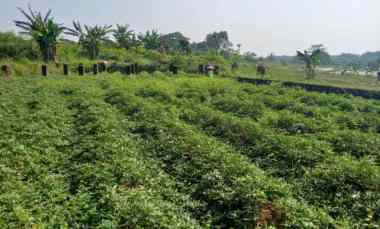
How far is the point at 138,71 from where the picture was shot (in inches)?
1117

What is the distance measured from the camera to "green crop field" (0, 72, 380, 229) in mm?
4613

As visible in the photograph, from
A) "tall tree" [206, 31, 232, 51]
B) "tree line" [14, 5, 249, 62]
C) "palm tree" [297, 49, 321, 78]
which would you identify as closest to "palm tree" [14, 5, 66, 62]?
"tree line" [14, 5, 249, 62]

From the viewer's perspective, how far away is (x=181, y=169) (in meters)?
6.54

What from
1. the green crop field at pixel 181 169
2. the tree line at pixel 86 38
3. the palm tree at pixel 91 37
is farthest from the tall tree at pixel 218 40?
the green crop field at pixel 181 169

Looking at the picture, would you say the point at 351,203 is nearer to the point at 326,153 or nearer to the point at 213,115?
the point at 326,153

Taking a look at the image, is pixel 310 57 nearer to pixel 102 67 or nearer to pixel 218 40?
pixel 102 67

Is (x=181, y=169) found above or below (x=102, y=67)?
below

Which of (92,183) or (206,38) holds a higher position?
(206,38)

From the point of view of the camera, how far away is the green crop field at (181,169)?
4.61m

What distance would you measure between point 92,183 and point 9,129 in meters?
3.93

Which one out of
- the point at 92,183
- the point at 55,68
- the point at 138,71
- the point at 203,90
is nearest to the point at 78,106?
the point at 203,90

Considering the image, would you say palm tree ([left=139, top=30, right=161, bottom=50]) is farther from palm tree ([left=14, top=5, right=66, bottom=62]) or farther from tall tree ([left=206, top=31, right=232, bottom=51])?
tall tree ([left=206, top=31, right=232, bottom=51])

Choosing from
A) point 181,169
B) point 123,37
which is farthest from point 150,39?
point 181,169

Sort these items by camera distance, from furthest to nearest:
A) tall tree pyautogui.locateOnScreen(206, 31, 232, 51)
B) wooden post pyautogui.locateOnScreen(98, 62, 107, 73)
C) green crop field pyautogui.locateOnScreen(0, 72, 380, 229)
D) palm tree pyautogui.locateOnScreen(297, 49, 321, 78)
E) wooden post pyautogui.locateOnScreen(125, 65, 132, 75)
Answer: tall tree pyautogui.locateOnScreen(206, 31, 232, 51) < palm tree pyautogui.locateOnScreen(297, 49, 321, 78) < wooden post pyautogui.locateOnScreen(98, 62, 107, 73) < wooden post pyautogui.locateOnScreen(125, 65, 132, 75) < green crop field pyautogui.locateOnScreen(0, 72, 380, 229)
